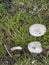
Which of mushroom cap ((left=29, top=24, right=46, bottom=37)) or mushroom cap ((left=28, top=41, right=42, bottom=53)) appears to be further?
mushroom cap ((left=29, top=24, right=46, bottom=37))

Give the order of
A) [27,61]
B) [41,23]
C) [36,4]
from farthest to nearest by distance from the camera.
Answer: [36,4]
[41,23]
[27,61]

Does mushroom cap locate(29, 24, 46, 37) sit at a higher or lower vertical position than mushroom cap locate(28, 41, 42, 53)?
higher

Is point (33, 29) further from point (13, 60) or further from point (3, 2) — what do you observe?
point (3, 2)

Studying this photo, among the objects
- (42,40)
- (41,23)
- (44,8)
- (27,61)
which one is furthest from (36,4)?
(27,61)

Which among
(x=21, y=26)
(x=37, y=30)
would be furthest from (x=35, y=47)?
(x=21, y=26)

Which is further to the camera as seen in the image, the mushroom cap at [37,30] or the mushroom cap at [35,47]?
the mushroom cap at [37,30]
